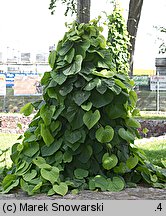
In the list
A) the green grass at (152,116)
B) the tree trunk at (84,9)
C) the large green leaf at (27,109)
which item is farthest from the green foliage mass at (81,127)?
the green grass at (152,116)

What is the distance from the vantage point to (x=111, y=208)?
8.68 ft

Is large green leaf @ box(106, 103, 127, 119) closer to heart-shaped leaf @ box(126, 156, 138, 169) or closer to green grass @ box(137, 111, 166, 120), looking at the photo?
heart-shaped leaf @ box(126, 156, 138, 169)

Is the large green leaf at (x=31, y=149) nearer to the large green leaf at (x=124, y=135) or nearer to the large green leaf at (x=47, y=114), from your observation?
the large green leaf at (x=47, y=114)

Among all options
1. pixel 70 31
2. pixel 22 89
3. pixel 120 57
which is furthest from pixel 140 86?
pixel 70 31

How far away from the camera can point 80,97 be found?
3324mm

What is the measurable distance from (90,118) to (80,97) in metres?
0.20

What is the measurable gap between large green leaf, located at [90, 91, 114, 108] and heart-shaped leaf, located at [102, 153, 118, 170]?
41 cm

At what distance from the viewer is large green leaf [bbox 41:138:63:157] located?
3.37 meters

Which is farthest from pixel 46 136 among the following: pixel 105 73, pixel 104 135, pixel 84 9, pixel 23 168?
pixel 84 9

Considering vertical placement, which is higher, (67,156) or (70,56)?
(70,56)

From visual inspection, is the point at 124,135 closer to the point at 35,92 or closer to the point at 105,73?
the point at 105,73

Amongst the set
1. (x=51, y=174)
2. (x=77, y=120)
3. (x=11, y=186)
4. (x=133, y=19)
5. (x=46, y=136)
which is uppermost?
(x=133, y=19)

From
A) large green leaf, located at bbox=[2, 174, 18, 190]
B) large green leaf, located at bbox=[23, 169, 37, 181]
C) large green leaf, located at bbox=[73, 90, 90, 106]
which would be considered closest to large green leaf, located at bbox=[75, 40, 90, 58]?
large green leaf, located at bbox=[73, 90, 90, 106]

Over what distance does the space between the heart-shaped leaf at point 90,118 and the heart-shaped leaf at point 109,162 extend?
302 millimetres
